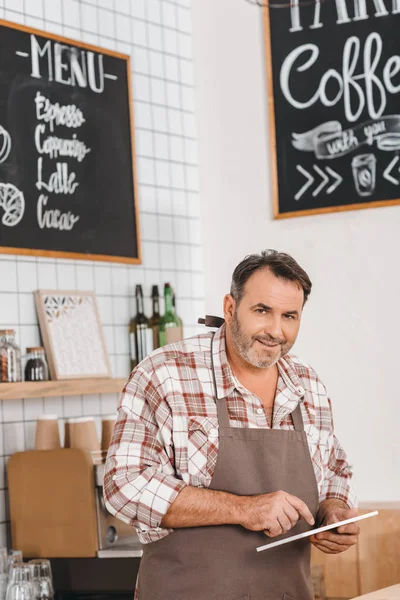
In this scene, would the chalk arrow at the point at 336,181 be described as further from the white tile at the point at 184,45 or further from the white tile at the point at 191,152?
the white tile at the point at 184,45

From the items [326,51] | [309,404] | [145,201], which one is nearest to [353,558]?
[309,404]

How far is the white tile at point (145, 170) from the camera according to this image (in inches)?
182

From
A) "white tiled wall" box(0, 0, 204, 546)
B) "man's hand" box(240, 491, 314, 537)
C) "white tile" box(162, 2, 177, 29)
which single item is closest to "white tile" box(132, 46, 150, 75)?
"white tiled wall" box(0, 0, 204, 546)

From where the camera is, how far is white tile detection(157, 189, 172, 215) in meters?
4.73

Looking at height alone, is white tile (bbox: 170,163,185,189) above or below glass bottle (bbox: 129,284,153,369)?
above

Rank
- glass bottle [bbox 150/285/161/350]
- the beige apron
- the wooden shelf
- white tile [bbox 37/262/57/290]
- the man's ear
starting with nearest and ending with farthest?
1. the beige apron
2. the man's ear
3. the wooden shelf
4. white tile [bbox 37/262/57/290]
5. glass bottle [bbox 150/285/161/350]

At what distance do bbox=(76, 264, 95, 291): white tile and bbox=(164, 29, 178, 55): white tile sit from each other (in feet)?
4.23

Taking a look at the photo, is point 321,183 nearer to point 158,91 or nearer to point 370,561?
point 158,91

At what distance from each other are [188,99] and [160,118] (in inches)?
10.9

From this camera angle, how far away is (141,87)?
15.4 ft

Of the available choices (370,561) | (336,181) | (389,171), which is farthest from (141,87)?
(370,561)

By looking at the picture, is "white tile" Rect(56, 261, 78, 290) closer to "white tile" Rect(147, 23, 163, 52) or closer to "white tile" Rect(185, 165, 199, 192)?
"white tile" Rect(185, 165, 199, 192)

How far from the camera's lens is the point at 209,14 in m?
4.98

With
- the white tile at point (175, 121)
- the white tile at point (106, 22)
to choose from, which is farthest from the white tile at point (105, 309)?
the white tile at point (106, 22)
